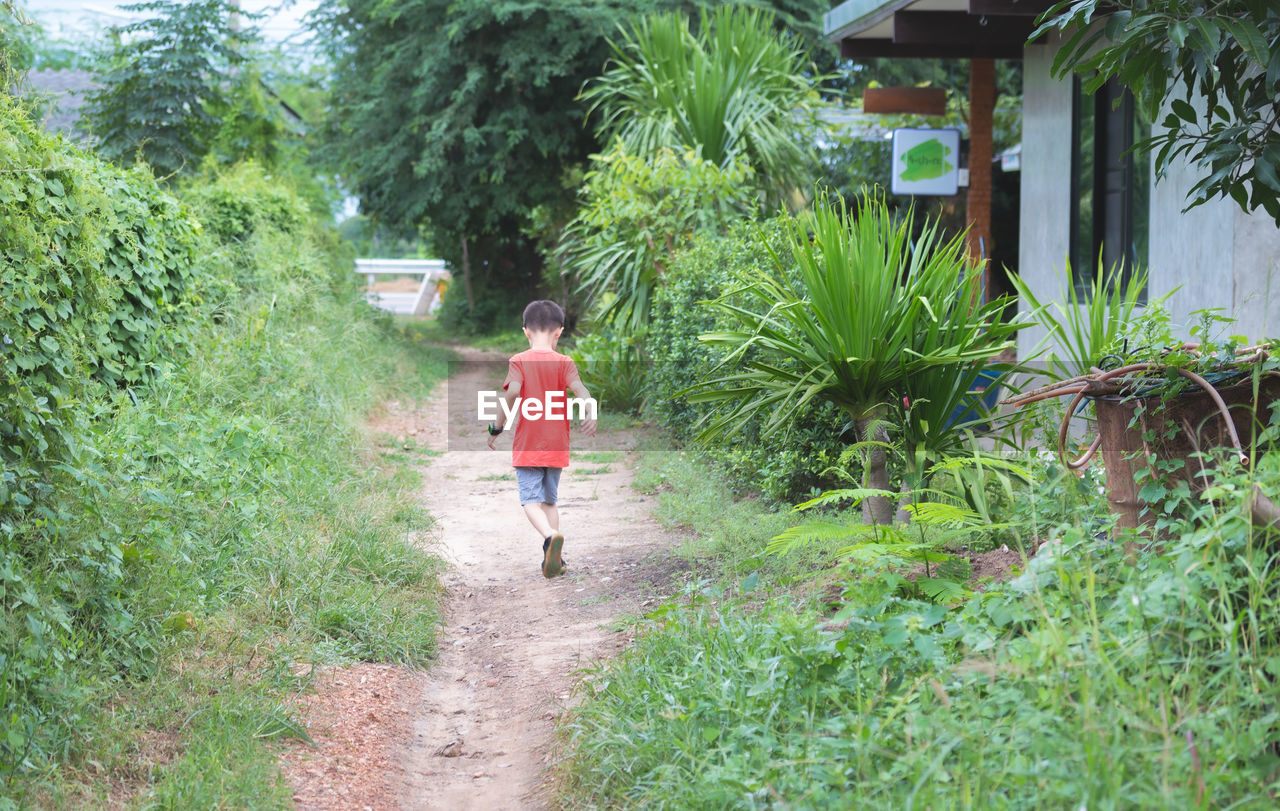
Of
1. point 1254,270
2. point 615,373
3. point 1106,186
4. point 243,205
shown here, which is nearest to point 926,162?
point 1106,186

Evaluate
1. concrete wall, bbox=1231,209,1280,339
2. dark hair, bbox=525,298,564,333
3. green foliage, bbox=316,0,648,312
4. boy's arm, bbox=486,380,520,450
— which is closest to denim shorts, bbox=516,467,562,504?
Answer: boy's arm, bbox=486,380,520,450

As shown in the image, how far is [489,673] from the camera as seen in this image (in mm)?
4484

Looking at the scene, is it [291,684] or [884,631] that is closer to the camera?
[884,631]

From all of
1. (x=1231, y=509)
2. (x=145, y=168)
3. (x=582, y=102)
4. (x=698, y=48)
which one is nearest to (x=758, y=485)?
(x=1231, y=509)

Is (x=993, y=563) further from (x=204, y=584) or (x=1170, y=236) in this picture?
(x=1170, y=236)

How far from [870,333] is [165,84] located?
11459 mm

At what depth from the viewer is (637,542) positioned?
6301mm

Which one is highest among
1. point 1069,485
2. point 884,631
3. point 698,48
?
point 698,48

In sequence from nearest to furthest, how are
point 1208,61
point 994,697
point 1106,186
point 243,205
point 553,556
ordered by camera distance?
point 994,697
point 1208,61
point 553,556
point 1106,186
point 243,205

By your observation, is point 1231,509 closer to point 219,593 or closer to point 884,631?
point 884,631

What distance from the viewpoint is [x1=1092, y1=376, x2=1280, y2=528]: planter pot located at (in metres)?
3.14

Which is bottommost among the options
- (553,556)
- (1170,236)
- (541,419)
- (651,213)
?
(553,556)

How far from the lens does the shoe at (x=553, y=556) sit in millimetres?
5590

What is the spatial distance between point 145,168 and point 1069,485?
6.43 metres
